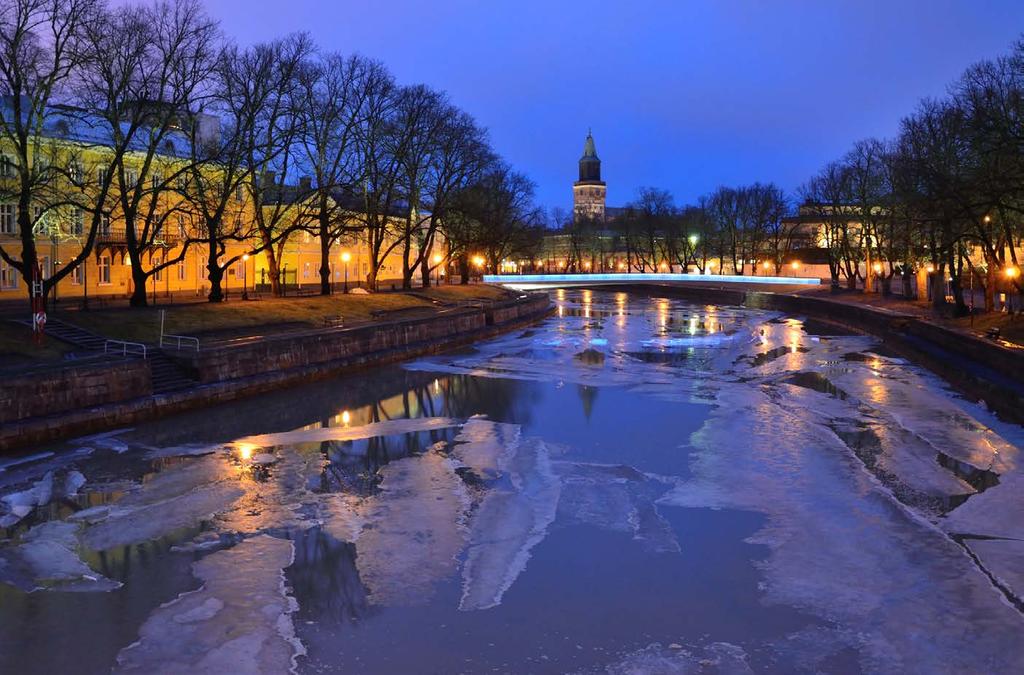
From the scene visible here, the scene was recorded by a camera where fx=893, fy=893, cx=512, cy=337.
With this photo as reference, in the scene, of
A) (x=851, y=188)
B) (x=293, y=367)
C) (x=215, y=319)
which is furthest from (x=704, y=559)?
(x=851, y=188)

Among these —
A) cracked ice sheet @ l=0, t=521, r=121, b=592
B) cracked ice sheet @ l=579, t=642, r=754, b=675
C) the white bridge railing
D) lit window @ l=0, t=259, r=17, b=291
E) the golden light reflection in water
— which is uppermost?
lit window @ l=0, t=259, r=17, b=291

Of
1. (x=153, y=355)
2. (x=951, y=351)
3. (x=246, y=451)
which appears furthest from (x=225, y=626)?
(x=951, y=351)

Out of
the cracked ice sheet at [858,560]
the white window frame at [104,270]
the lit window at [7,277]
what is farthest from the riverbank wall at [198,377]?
the white window frame at [104,270]

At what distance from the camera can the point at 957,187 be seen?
32.9 metres

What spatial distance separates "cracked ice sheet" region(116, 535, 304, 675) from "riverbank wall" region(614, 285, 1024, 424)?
2169 cm

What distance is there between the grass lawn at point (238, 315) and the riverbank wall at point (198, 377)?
11.1 ft

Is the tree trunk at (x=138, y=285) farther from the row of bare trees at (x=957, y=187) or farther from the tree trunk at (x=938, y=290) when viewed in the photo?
the tree trunk at (x=938, y=290)

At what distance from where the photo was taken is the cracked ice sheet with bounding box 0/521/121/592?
12.4 meters

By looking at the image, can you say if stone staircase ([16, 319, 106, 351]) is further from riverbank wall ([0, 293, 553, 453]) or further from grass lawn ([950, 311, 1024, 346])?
grass lawn ([950, 311, 1024, 346])

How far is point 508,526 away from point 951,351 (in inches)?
1146

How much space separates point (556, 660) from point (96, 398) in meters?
17.6

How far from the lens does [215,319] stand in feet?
121

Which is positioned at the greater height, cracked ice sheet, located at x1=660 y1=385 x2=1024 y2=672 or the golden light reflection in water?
the golden light reflection in water

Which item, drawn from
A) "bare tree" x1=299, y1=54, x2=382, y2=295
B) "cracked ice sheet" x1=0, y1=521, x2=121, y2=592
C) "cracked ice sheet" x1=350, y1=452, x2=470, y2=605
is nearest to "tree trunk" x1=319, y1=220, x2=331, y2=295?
"bare tree" x1=299, y1=54, x2=382, y2=295
